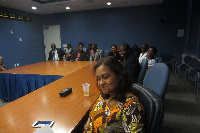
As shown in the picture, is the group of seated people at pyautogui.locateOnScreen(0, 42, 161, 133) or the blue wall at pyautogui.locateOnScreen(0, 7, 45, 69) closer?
the group of seated people at pyautogui.locateOnScreen(0, 42, 161, 133)

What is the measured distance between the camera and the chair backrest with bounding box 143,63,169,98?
996 millimetres

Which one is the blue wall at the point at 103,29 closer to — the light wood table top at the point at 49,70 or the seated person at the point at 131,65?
the light wood table top at the point at 49,70

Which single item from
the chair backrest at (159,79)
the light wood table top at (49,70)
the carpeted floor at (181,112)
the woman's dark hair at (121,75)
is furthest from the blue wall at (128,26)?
the woman's dark hair at (121,75)

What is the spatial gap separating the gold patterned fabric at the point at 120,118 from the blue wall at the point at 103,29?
6.44 meters

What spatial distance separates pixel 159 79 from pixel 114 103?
42cm

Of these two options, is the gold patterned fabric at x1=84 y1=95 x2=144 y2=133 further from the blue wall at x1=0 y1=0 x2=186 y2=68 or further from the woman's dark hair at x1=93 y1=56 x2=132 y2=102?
the blue wall at x1=0 y1=0 x2=186 y2=68

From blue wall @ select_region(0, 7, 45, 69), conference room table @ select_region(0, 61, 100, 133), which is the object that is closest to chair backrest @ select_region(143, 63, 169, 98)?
conference room table @ select_region(0, 61, 100, 133)

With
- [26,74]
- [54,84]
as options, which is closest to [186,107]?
[54,84]

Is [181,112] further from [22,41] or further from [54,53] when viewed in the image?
[22,41]

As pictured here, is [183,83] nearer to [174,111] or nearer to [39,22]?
[174,111]

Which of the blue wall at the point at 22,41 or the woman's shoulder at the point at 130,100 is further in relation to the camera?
the blue wall at the point at 22,41

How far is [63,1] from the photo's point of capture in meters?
5.28

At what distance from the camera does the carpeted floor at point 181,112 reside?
7.36 feet

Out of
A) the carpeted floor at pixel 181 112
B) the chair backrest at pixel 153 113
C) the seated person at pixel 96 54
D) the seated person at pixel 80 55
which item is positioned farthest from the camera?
the seated person at pixel 96 54
